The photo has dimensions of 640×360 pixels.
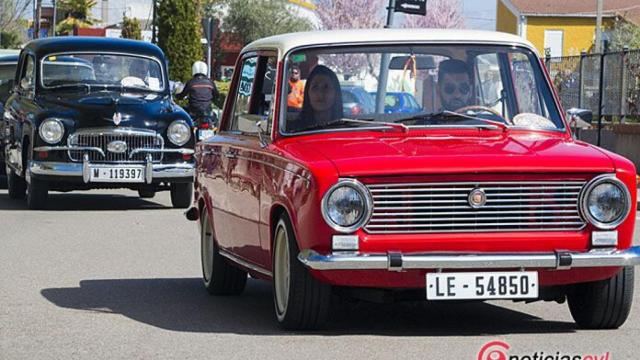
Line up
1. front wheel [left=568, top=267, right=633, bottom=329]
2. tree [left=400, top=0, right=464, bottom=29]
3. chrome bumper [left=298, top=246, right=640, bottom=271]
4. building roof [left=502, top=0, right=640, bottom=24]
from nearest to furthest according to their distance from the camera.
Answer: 1. chrome bumper [left=298, top=246, right=640, bottom=271]
2. front wheel [left=568, top=267, right=633, bottom=329]
3. building roof [left=502, top=0, right=640, bottom=24]
4. tree [left=400, top=0, right=464, bottom=29]

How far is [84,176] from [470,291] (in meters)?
10.8

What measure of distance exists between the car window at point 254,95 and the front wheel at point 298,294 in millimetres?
1047

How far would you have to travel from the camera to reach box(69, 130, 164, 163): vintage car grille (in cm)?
1798

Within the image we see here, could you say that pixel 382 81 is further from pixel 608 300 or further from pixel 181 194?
pixel 181 194

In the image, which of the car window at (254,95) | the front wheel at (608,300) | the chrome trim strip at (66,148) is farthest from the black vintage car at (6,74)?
the front wheel at (608,300)

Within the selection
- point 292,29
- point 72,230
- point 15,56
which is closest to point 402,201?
point 72,230

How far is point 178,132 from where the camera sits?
18.4m

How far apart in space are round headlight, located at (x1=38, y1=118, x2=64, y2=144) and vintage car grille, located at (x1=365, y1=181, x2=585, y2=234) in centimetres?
1070

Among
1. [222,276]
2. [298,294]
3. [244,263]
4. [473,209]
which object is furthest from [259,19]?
[473,209]

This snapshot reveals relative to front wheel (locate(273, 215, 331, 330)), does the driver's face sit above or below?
above

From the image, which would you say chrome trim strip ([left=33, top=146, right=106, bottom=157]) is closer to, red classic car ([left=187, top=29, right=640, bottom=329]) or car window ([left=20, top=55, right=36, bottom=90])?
car window ([left=20, top=55, right=36, bottom=90])

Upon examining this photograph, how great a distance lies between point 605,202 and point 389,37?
1.79 metres

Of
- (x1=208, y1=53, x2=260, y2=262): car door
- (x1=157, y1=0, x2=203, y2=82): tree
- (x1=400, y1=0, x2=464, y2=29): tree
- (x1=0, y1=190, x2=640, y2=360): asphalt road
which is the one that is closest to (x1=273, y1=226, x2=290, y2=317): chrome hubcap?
(x1=0, y1=190, x2=640, y2=360): asphalt road

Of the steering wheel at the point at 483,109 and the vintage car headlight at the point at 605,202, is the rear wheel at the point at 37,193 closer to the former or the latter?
the steering wheel at the point at 483,109
